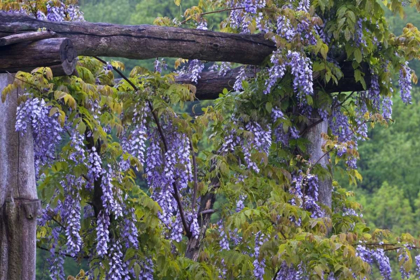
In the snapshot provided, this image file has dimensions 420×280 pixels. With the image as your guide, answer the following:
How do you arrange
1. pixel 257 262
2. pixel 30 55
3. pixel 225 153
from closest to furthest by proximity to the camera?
pixel 30 55
pixel 257 262
pixel 225 153

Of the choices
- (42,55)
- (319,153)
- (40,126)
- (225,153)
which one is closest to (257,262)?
(225,153)

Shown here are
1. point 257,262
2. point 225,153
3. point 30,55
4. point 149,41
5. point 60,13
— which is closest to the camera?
point 30,55

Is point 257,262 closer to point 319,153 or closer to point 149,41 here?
point 319,153

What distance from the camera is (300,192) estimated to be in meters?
5.70

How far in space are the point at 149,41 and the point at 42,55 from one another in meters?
1.02

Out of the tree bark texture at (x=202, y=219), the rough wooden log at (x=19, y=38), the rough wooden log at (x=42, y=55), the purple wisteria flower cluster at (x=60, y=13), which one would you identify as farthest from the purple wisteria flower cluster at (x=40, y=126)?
the tree bark texture at (x=202, y=219)

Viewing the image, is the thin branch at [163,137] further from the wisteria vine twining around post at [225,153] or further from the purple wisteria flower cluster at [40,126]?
the purple wisteria flower cluster at [40,126]

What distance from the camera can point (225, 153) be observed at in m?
5.62

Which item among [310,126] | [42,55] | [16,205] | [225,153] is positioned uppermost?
[310,126]

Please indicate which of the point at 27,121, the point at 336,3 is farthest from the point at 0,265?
the point at 336,3

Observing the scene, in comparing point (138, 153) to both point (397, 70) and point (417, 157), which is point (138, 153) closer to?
point (397, 70)

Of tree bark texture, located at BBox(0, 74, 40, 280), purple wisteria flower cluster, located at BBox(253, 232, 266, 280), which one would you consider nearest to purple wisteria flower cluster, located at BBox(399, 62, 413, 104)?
purple wisteria flower cluster, located at BBox(253, 232, 266, 280)

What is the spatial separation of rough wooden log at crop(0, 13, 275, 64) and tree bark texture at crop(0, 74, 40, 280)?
55cm

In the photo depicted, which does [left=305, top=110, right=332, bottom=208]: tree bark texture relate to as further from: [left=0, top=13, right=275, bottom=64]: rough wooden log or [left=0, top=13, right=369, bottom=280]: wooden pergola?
[left=0, top=13, right=369, bottom=280]: wooden pergola
